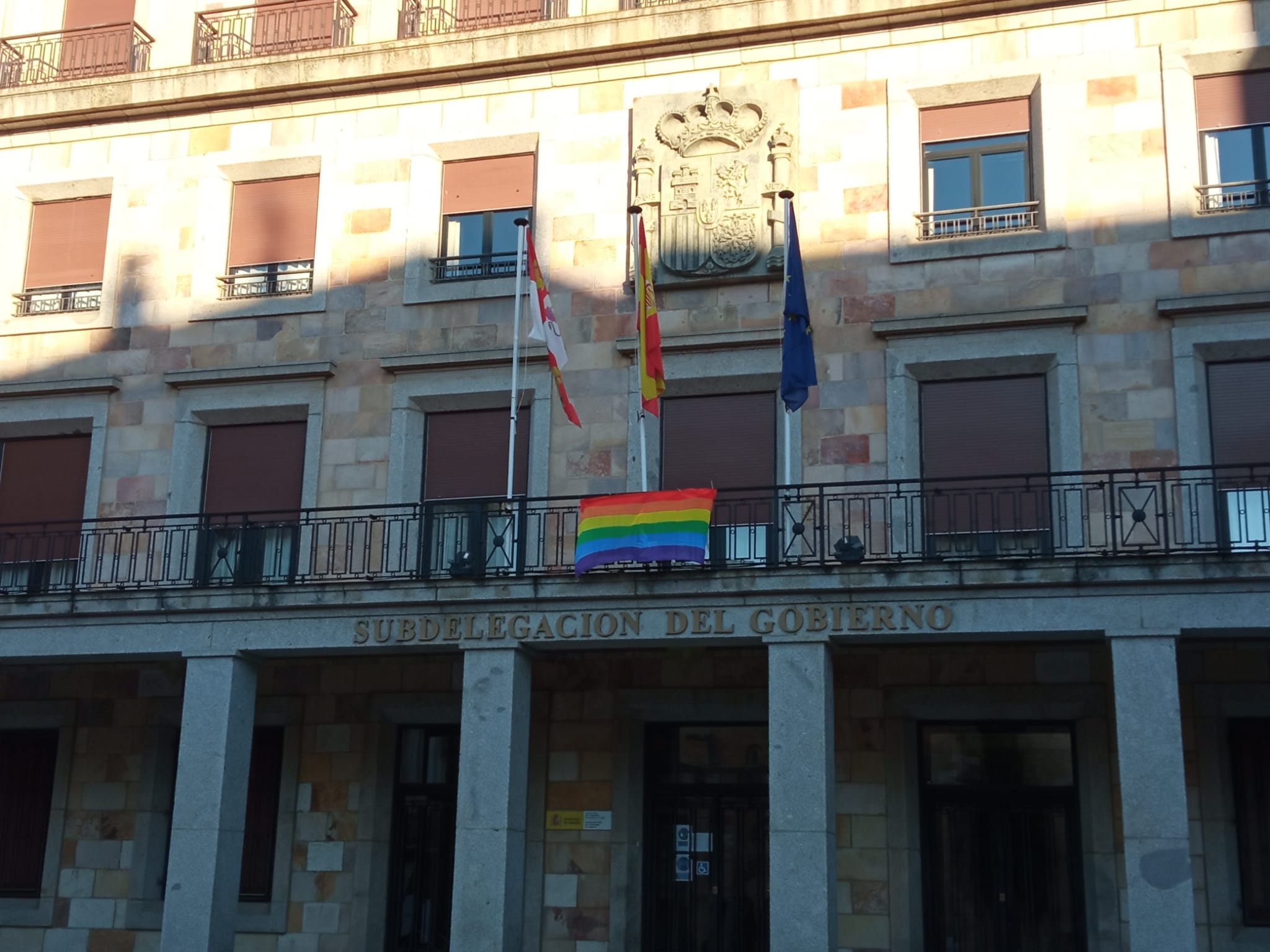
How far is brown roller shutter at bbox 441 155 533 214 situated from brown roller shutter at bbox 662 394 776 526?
3.18m

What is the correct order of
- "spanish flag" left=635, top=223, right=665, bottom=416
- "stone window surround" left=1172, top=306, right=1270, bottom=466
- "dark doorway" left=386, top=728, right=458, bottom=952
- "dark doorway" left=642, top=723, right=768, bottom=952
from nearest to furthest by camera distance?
"stone window surround" left=1172, top=306, right=1270, bottom=466 < "spanish flag" left=635, top=223, right=665, bottom=416 < "dark doorway" left=642, top=723, right=768, bottom=952 < "dark doorway" left=386, top=728, right=458, bottom=952

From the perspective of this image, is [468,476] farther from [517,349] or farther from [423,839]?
[423,839]

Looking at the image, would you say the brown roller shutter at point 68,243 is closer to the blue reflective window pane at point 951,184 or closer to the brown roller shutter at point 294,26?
the brown roller shutter at point 294,26

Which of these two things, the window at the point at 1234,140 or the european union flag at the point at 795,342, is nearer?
the european union flag at the point at 795,342

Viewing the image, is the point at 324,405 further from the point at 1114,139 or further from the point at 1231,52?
the point at 1231,52

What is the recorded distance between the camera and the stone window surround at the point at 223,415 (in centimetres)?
1852

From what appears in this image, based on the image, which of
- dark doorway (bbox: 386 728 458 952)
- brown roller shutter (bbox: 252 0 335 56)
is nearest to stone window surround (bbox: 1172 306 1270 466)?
dark doorway (bbox: 386 728 458 952)

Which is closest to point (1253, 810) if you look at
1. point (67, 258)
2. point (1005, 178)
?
point (1005, 178)

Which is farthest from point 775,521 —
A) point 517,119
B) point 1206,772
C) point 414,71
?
point 414,71

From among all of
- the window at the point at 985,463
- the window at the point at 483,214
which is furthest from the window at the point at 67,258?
the window at the point at 985,463

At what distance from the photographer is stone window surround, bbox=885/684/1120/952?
15.5 metres

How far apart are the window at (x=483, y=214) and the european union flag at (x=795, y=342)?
390 centimetres

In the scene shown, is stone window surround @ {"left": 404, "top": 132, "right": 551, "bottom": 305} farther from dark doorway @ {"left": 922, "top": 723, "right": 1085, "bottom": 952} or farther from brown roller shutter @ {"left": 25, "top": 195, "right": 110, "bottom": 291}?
dark doorway @ {"left": 922, "top": 723, "right": 1085, "bottom": 952}

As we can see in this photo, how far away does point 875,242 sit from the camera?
17.3m
